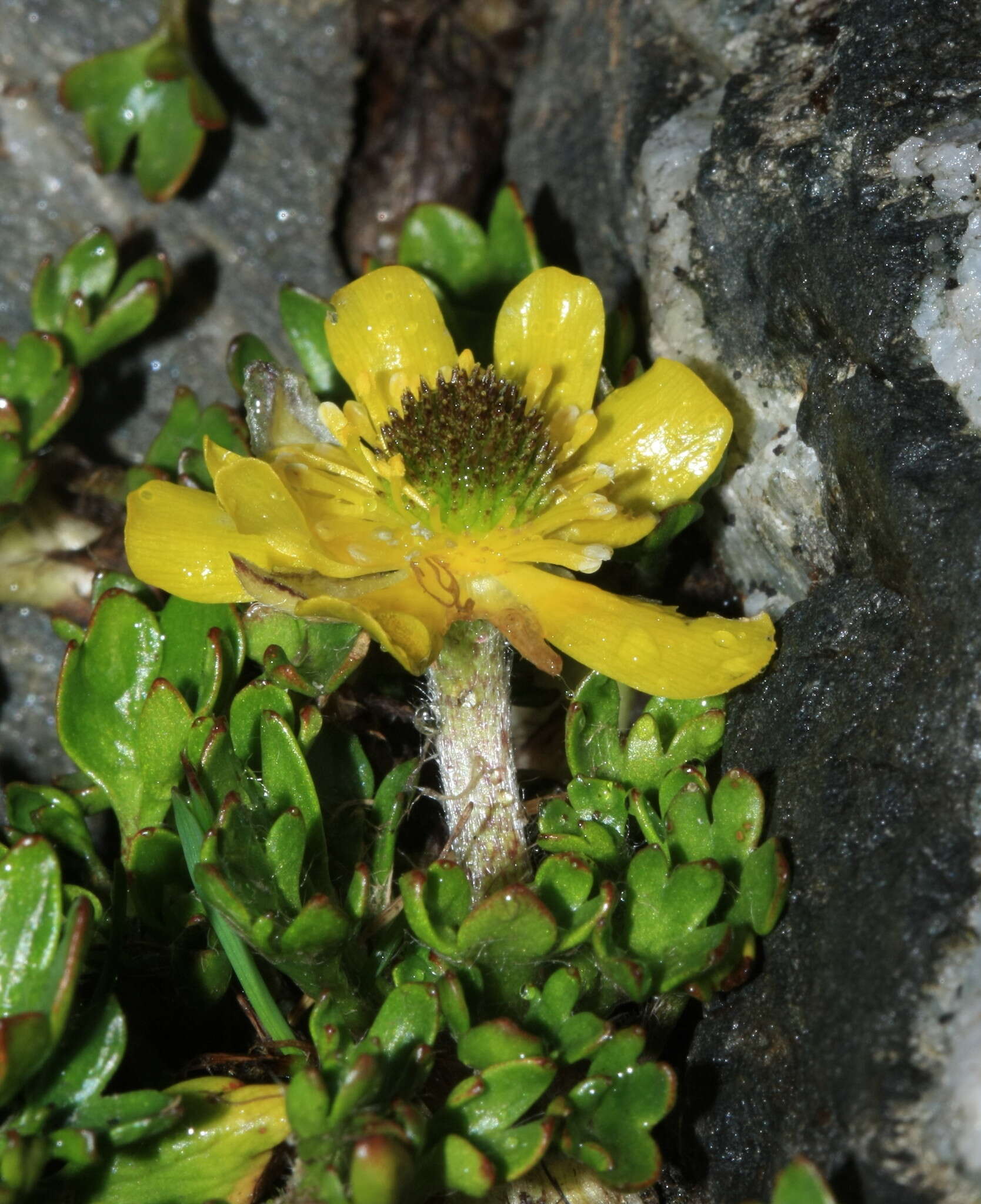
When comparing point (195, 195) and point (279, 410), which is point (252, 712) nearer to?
point (279, 410)

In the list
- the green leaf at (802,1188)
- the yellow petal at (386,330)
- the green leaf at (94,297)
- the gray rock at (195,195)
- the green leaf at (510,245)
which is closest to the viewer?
the green leaf at (802,1188)

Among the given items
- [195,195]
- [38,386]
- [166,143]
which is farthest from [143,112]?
[38,386]

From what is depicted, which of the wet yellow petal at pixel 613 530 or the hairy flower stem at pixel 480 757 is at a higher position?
the wet yellow petal at pixel 613 530

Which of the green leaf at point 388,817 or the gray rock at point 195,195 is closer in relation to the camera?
the green leaf at point 388,817

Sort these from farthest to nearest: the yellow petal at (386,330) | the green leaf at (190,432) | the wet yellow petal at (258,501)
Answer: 1. the green leaf at (190,432)
2. the yellow petal at (386,330)
3. the wet yellow petal at (258,501)

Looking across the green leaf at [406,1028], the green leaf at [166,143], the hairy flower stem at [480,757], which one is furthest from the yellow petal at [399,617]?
the green leaf at [166,143]

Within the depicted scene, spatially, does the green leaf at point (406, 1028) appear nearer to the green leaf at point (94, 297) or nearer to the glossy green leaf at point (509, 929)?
the glossy green leaf at point (509, 929)

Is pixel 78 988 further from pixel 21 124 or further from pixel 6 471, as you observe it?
pixel 21 124
